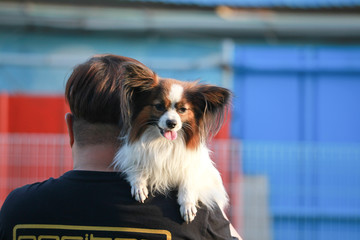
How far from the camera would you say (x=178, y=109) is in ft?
7.79

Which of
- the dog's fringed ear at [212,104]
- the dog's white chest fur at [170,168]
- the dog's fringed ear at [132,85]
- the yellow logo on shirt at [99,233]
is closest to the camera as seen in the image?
the yellow logo on shirt at [99,233]

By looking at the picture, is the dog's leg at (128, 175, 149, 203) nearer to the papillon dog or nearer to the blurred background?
the papillon dog

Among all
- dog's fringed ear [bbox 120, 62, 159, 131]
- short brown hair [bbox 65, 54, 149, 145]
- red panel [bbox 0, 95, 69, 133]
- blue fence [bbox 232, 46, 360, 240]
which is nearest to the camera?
short brown hair [bbox 65, 54, 149, 145]

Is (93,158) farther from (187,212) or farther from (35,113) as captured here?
(35,113)

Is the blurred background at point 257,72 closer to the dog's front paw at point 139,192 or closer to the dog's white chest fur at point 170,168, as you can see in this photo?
the dog's white chest fur at point 170,168

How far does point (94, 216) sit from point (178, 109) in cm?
87

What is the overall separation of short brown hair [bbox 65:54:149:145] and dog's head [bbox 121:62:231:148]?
0.37 metres

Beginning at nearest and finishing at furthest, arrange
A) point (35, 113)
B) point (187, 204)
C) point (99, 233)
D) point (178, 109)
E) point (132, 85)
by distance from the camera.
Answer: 1. point (99, 233)
2. point (187, 204)
3. point (132, 85)
4. point (178, 109)
5. point (35, 113)

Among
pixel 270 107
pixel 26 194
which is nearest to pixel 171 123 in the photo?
pixel 26 194

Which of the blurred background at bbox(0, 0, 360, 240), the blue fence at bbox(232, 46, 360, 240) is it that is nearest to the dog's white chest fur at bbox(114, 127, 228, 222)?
the blurred background at bbox(0, 0, 360, 240)

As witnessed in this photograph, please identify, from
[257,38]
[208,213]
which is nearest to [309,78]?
[257,38]

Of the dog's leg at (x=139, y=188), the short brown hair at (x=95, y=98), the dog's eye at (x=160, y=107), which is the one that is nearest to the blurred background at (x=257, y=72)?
the dog's eye at (x=160, y=107)

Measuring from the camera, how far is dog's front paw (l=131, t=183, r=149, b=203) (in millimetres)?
1694

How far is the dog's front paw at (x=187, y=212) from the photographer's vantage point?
1.66 metres
